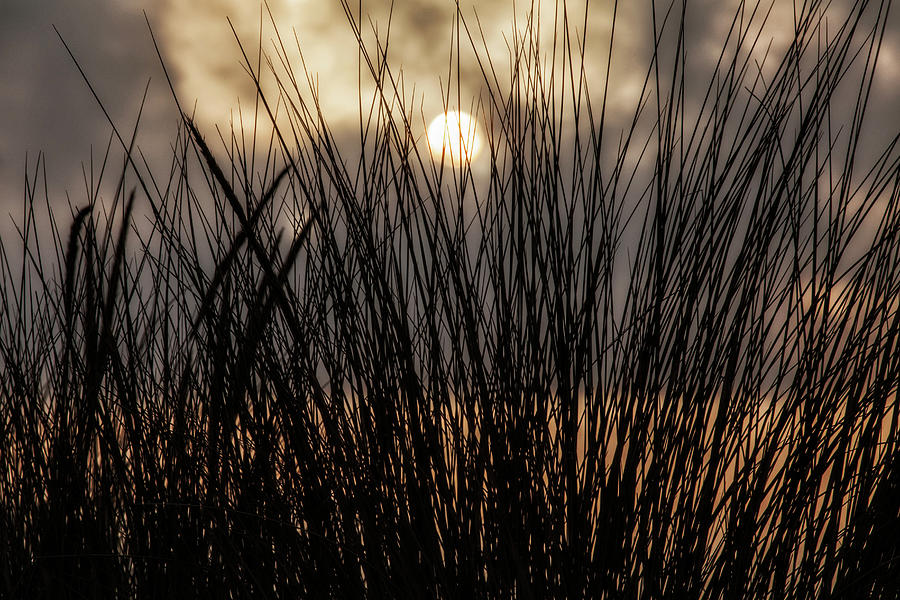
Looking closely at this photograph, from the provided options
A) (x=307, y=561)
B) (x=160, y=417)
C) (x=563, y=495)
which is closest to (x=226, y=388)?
(x=160, y=417)

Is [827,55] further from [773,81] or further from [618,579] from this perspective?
[618,579]

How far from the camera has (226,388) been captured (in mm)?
1144

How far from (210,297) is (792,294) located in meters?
0.81

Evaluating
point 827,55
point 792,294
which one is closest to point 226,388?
point 792,294

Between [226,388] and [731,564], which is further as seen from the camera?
[226,388]

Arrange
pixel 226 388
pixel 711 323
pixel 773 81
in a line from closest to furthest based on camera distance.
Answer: pixel 711 323, pixel 773 81, pixel 226 388

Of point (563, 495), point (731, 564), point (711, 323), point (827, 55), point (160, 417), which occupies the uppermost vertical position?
point (827, 55)

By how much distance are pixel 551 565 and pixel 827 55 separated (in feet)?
2.44

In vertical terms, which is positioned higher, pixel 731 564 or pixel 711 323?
pixel 711 323

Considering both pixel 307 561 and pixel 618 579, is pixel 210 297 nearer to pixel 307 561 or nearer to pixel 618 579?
pixel 307 561

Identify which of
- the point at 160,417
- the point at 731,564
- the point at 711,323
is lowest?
the point at 731,564

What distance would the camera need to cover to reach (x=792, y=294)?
3.14 ft

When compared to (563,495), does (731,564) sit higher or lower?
lower

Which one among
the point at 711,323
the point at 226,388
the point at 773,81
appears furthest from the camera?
the point at 226,388
